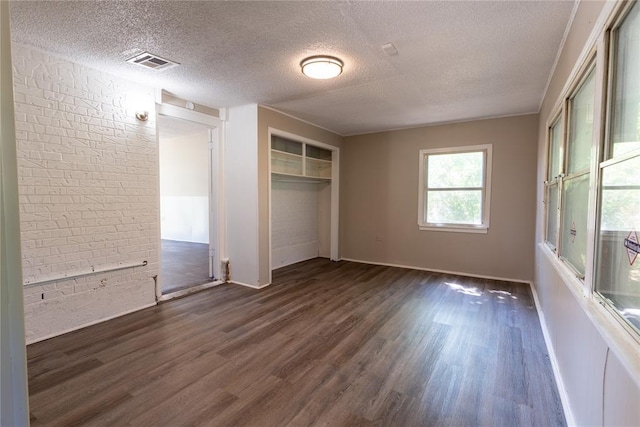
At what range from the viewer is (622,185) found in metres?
1.27

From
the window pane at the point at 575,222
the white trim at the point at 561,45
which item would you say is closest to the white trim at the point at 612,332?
the window pane at the point at 575,222

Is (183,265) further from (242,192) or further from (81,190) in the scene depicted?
(81,190)

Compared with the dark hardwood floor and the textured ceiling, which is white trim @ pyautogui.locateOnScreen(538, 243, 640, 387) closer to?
the dark hardwood floor

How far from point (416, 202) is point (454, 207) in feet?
2.03

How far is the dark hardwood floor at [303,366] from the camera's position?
6.03ft

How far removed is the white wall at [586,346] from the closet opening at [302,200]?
349cm

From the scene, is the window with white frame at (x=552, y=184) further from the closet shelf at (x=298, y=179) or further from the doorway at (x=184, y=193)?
the doorway at (x=184, y=193)

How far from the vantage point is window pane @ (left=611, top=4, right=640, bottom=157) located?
1.19 metres

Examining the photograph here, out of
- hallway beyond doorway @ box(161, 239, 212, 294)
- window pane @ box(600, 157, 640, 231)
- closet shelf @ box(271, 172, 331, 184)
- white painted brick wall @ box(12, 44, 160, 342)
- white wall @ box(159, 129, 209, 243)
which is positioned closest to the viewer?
window pane @ box(600, 157, 640, 231)

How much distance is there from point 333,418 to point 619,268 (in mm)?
1633

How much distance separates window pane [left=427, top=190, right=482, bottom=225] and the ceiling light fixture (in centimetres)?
313

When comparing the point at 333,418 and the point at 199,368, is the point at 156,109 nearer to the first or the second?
the point at 199,368

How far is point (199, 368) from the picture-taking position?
90.6 inches

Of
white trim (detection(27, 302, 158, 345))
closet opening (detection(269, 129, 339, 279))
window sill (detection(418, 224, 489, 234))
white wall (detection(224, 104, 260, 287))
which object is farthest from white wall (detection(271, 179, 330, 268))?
white trim (detection(27, 302, 158, 345))
